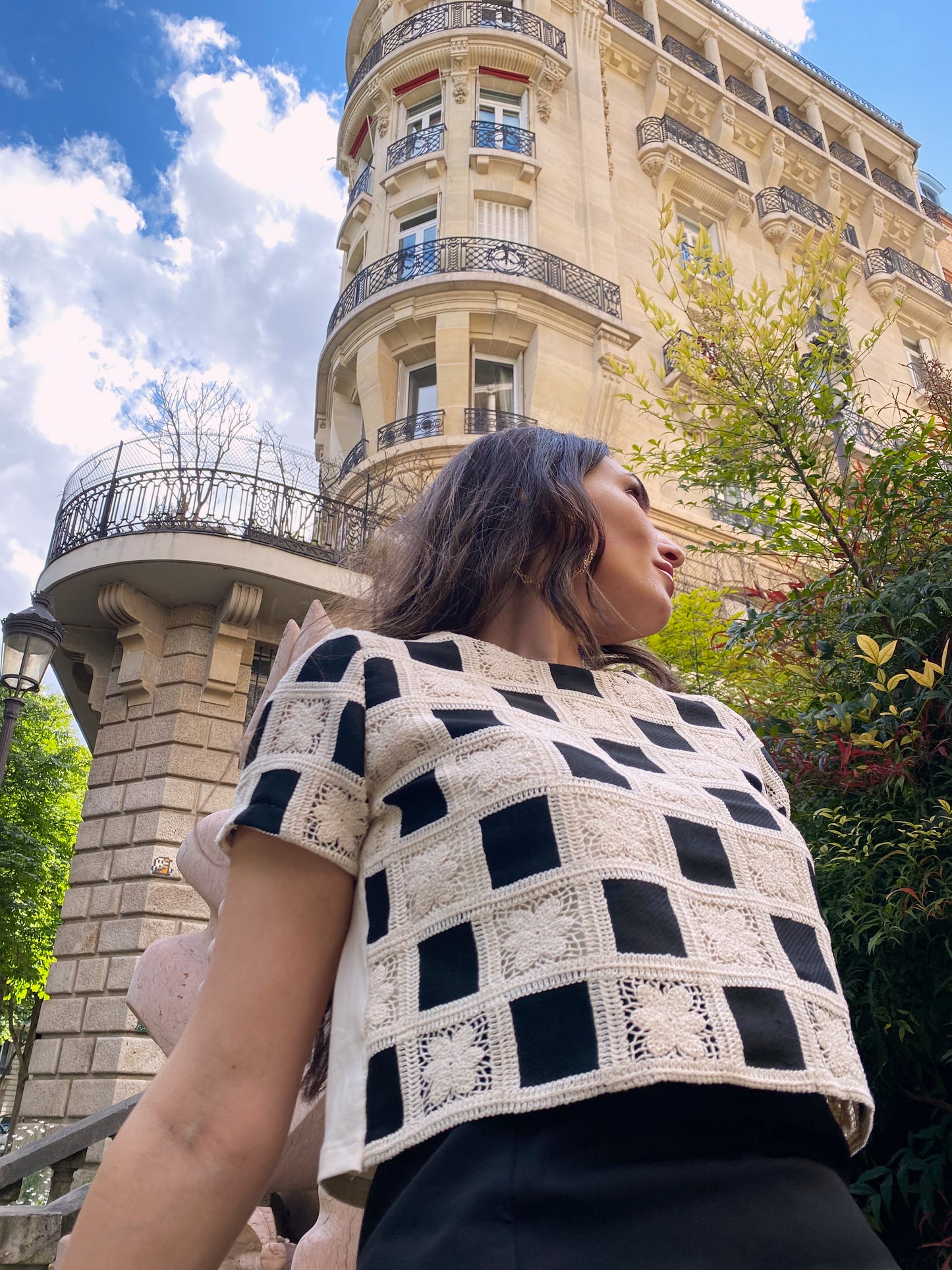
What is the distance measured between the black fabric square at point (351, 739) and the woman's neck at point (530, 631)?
0.44 meters

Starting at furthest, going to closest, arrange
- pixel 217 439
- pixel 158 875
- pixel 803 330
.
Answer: pixel 217 439 → pixel 158 875 → pixel 803 330

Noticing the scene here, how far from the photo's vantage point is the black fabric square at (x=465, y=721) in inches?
44.1

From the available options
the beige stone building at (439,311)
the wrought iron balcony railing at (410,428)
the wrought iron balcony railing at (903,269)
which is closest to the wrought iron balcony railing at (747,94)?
the beige stone building at (439,311)

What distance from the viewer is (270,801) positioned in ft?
3.35

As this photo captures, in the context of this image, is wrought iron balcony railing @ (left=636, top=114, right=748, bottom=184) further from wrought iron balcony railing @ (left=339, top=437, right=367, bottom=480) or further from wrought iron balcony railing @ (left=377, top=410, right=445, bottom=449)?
wrought iron balcony railing @ (left=339, top=437, right=367, bottom=480)

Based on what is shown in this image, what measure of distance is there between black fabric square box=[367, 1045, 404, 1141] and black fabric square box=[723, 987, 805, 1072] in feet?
1.19

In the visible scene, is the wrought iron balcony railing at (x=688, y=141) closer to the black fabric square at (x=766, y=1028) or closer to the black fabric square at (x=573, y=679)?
the black fabric square at (x=573, y=679)

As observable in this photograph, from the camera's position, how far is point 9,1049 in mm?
41344

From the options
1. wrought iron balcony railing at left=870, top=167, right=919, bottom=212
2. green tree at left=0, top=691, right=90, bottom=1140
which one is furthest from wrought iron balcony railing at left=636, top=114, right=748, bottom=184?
green tree at left=0, top=691, right=90, bottom=1140

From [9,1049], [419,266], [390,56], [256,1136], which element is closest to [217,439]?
[419,266]

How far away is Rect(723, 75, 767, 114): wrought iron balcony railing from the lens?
20.5 metres

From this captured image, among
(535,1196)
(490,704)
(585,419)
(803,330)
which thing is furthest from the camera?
(585,419)

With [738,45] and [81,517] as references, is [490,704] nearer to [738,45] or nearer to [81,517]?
[81,517]

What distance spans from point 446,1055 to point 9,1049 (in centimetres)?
5027
